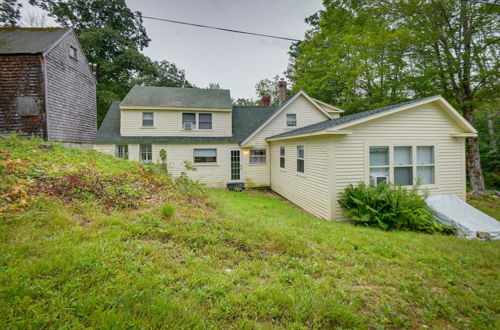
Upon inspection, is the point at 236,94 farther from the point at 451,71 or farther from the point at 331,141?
the point at 331,141

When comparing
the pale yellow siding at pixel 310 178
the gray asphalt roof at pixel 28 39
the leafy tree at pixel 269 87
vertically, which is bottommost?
the pale yellow siding at pixel 310 178

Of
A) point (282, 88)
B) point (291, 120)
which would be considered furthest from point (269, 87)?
point (291, 120)

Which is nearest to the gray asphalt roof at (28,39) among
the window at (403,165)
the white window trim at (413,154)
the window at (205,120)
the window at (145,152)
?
the window at (145,152)

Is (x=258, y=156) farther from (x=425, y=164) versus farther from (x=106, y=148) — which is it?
(x=106, y=148)

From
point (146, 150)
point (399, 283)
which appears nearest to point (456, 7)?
point (399, 283)

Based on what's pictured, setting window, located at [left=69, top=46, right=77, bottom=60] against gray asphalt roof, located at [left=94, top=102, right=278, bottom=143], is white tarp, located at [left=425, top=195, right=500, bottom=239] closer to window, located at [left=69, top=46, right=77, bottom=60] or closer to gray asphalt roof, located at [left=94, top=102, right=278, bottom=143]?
gray asphalt roof, located at [left=94, top=102, right=278, bottom=143]

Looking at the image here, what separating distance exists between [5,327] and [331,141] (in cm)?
679

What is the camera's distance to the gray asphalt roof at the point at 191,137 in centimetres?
1216

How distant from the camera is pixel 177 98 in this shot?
13.6 meters

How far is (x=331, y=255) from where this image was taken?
349cm

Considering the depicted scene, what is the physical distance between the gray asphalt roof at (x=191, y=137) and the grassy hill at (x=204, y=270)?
7.74m

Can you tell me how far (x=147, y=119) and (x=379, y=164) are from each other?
1261 centimetres

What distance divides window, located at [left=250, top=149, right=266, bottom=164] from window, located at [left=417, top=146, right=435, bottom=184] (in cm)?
765

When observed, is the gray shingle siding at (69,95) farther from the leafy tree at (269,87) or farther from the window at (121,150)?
the leafy tree at (269,87)
